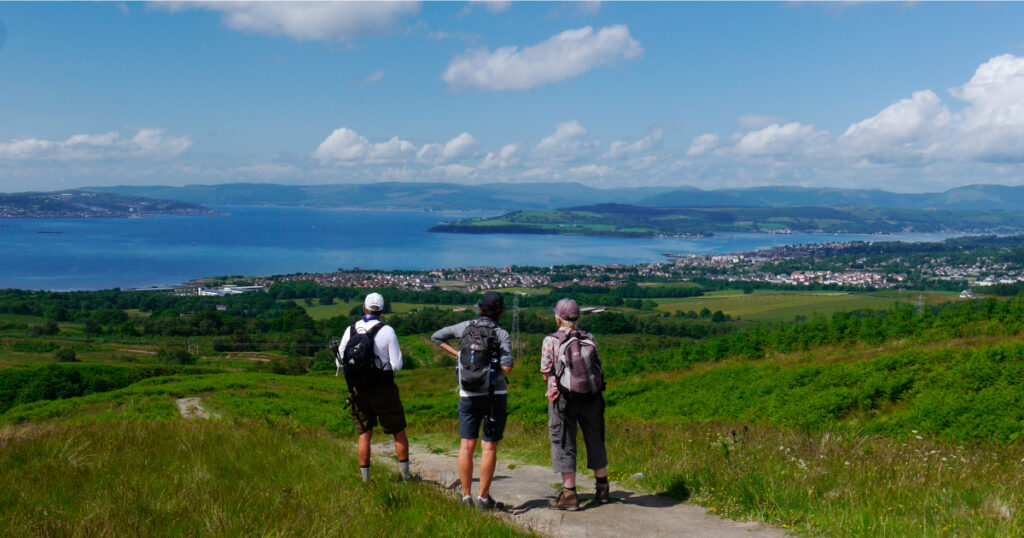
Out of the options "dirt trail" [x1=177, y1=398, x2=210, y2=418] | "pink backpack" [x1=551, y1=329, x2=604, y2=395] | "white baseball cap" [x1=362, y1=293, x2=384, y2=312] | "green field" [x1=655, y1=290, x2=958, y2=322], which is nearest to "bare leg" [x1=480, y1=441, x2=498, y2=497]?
"pink backpack" [x1=551, y1=329, x2=604, y2=395]

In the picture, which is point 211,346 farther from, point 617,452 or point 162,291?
point 617,452

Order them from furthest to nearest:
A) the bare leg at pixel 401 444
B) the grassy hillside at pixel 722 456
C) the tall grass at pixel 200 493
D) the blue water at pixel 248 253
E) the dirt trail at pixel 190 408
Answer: the blue water at pixel 248 253, the dirt trail at pixel 190 408, the bare leg at pixel 401 444, the grassy hillside at pixel 722 456, the tall grass at pixel 200 493

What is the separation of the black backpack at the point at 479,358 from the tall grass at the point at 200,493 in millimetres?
941

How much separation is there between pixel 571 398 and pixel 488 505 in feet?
3.66

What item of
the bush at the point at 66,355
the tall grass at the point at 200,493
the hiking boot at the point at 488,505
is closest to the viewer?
the tall grass at the point at 200,493

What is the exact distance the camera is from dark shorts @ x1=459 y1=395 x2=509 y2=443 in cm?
569

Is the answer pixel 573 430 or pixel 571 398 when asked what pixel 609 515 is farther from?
pixel 571 398

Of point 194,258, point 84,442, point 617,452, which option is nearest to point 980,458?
point 617,452

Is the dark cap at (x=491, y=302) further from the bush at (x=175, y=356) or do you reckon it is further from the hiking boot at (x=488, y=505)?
the bush at (x=175, y=356)

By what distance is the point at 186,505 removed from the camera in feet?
15.1

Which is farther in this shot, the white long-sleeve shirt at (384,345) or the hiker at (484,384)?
the white long-sleeve shirt at (384,345)

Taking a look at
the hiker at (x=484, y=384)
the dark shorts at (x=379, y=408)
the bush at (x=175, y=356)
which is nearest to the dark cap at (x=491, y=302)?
the hiker at (x=484, y=384)

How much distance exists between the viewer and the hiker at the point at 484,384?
5.61m

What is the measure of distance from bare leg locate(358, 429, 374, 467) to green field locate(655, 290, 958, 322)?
4917 centimetres
